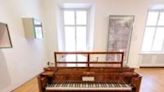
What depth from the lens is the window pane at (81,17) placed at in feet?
13.3

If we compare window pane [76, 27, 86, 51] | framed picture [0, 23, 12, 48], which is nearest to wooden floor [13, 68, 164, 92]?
framed picture [0, 23, 12, 48]

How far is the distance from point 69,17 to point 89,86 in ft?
10.8

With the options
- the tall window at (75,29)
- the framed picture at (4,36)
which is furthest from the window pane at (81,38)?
the framed picture at (4,36)

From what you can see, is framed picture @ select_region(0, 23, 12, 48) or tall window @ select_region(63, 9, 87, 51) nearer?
framed picture @ select_region(0, 23, 12, 48)

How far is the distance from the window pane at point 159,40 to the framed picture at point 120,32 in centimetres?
148

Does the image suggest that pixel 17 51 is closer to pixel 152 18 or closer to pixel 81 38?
pixel 81 38

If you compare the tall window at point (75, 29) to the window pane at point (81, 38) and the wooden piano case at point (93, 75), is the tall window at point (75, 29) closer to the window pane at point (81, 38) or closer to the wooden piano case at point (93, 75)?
the window pane at point (81, 38)

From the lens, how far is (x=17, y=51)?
2395 millimetres

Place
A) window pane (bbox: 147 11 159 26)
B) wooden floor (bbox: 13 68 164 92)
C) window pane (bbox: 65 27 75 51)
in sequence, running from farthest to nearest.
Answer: window pane (bbox: 65 27 75 51)
window pane (bbox: 147 11 159 26)
wooden floor (bbox: 13 68 164 92)

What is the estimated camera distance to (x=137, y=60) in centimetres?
376

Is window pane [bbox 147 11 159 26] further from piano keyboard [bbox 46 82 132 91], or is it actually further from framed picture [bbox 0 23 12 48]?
framed picture [bbox 0 23 12 48]

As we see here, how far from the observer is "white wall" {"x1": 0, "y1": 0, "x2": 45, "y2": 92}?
2.05 metres

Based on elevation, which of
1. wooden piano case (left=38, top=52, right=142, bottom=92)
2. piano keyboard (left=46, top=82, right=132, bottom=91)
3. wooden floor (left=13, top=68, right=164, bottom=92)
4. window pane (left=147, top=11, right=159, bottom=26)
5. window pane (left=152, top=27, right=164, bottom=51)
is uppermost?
window pane (left=147, top=11, right=159, bottom=26)

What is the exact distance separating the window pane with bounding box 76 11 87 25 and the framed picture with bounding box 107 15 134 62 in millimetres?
1150
